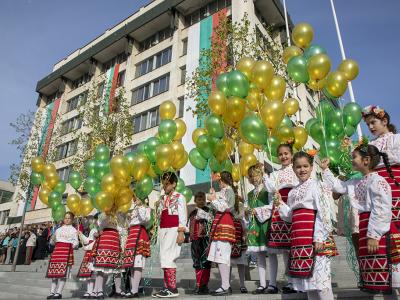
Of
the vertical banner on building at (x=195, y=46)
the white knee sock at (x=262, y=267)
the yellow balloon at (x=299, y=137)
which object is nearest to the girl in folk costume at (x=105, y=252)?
the white knee sock at (x=262, y=267)

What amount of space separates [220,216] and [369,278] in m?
2.45

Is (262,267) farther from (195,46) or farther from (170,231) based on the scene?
(195,46)

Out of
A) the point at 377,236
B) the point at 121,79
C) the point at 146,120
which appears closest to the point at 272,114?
the point at 377,236

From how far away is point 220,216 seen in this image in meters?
5.19

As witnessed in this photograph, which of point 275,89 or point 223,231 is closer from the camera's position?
point 223,231

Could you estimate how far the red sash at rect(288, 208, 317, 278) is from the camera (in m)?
3.30

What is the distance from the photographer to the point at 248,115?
5668mm

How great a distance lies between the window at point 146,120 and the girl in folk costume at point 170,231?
727 inches

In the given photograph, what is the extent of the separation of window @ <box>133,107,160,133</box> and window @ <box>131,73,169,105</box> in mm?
1265

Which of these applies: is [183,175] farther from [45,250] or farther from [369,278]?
[369,278]

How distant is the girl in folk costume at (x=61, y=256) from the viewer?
21.1ft

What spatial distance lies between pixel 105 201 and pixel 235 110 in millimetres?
2850

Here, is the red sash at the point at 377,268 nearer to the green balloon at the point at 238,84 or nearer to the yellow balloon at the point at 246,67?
the green balloon at the point at 238,84

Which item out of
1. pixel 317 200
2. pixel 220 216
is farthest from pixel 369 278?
pixel 220 216
